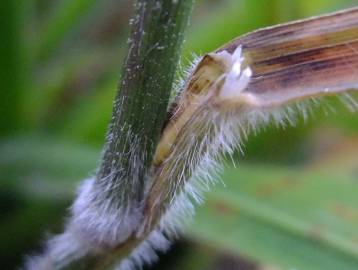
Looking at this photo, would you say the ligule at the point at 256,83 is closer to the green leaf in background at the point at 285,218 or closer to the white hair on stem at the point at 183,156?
the white hair on stem at the point at 183,156

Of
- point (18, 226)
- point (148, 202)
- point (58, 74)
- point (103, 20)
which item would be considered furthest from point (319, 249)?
point (103, 20)

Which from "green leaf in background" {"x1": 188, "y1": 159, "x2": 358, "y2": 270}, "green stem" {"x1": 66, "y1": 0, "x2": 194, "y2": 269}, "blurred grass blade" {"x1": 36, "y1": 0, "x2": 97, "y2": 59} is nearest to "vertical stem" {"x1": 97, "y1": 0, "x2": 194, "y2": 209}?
"green stem" {"x1": 66, "y1": 0, "x2": 194, "y2": 269}

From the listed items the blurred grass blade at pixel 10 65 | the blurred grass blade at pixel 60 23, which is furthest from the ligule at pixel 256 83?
the blurred grass blade at pixel 60 23

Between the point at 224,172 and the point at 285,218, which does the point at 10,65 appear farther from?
the point at 285,218

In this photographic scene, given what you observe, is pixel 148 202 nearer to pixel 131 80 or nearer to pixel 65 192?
pixel 131 80

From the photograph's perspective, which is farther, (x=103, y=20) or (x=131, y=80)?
(x=103, y=20)

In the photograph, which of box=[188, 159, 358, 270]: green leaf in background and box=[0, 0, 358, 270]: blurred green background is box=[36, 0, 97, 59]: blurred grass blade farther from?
box=[188, 159, 358, 270]: green leaf in background
